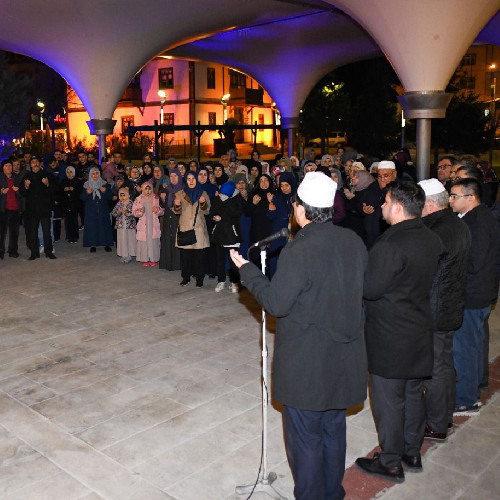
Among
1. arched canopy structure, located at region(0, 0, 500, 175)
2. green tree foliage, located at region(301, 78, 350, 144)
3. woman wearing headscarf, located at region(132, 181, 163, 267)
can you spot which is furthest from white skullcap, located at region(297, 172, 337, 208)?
green tree foliage, located at region(301, 78, 350, 144)

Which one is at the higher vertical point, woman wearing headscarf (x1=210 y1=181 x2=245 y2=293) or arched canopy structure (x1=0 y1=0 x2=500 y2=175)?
arched canopy structure (x1=0 y1=0 x2=500 y2=175)

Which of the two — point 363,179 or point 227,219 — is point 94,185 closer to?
point 227,219

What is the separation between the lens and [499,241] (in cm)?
504

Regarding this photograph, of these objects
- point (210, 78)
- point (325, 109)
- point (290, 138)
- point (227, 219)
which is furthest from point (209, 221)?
point (210, 78)

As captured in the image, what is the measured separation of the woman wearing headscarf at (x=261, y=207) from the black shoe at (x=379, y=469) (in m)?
4.65

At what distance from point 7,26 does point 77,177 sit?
17.2ft

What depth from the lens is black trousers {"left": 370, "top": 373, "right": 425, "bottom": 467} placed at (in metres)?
3.90

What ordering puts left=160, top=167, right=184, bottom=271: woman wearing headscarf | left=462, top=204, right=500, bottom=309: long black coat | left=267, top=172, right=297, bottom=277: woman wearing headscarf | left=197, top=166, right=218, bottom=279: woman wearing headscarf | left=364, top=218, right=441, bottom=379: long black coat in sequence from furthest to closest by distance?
left=160, top=167, right=184, bottom=271: woman wearing headscarf
left=197, top=166, right=218, bottom=279: woman wearing headscarf
left=267, top=172, right=297, bottom=277: woman wearing headscarf
left=462, top=204, right=500, bottom=309: long black coat
left=364, top=218, right=441, bottom=379: long black coat

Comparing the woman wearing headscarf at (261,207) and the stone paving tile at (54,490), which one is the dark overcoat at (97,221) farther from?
the stone paving tile at (54,490)

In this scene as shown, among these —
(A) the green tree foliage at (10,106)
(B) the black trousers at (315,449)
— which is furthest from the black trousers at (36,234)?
(A) the green tree foliage at (10,106)

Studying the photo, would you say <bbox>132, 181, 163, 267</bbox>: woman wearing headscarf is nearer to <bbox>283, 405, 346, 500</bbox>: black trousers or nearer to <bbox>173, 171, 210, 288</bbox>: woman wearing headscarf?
<bbox>173, 171, 210, 288</bbox>: woman wearing headscarf

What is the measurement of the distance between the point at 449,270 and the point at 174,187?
21.0 feet

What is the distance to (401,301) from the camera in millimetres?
3678

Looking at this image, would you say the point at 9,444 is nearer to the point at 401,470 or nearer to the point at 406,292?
the point at 401,470
